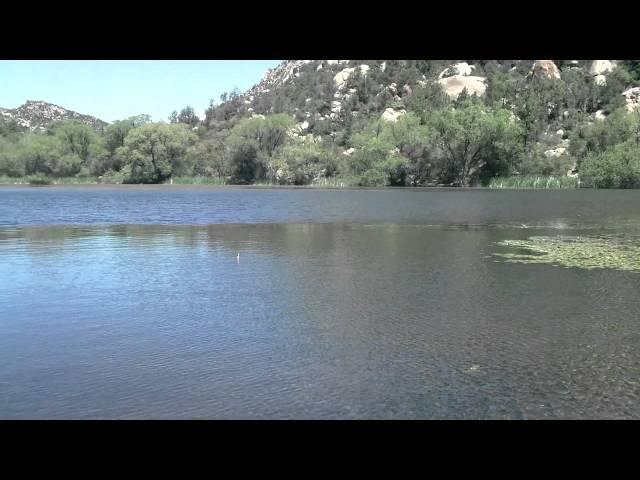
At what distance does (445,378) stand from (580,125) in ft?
321

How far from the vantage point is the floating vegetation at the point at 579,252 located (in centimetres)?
1579

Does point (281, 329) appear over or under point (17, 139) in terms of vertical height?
under

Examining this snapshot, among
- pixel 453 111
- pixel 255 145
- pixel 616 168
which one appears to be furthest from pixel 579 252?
pixel 255 145

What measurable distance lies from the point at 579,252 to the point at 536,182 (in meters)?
62.5

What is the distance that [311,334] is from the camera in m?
9.24

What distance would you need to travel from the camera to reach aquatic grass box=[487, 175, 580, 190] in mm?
75875

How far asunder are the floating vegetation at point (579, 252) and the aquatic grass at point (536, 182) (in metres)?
57.1

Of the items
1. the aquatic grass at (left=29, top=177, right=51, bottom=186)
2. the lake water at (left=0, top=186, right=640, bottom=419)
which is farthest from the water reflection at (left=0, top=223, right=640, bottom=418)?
the aquatic grass at (left=29, top=177, right=51, bottom=186)

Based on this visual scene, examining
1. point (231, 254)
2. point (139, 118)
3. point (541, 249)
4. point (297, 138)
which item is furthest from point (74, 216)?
point (139, 118)

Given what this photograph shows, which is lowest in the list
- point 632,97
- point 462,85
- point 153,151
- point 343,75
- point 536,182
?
point 536,182

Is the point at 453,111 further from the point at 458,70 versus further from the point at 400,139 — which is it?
the point at 458,70

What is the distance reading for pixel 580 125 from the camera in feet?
310
